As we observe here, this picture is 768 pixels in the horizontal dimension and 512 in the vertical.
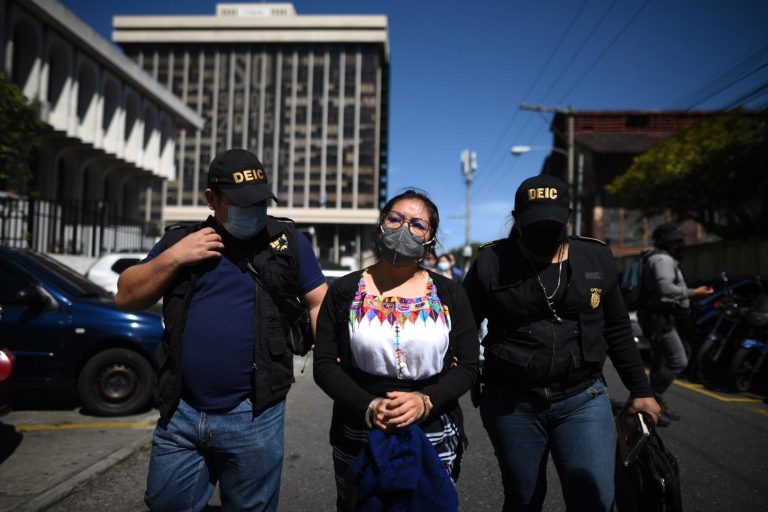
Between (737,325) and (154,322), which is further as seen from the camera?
(737,325)

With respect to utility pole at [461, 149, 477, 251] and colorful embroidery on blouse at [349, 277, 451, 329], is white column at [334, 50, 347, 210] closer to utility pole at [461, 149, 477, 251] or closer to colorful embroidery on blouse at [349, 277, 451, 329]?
utility pole at [461, 149, 477, 251]

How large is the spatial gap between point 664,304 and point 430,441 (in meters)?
3.99

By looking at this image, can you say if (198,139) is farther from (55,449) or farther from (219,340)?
(219,340)

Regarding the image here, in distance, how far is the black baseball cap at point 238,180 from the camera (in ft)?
7.27

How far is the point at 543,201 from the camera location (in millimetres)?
2521

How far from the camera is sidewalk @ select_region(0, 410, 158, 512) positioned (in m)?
3.76

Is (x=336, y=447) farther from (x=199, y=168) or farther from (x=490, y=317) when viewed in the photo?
(x=199, y=168)

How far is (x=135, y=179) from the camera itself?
28.6 metres

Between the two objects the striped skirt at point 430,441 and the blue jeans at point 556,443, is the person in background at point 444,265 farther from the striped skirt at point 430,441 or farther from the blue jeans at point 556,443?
the striped skirt at point 430,441

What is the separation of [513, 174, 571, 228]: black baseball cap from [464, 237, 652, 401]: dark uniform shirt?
0.70ft

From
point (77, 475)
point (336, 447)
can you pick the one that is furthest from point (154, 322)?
point (336, 447)

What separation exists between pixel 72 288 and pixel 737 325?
27.7ft

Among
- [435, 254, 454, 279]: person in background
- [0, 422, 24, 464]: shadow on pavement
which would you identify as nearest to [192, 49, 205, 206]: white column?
[435, 254, 454, 279]: person in background

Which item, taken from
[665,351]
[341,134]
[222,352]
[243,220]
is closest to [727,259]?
[665,351]
